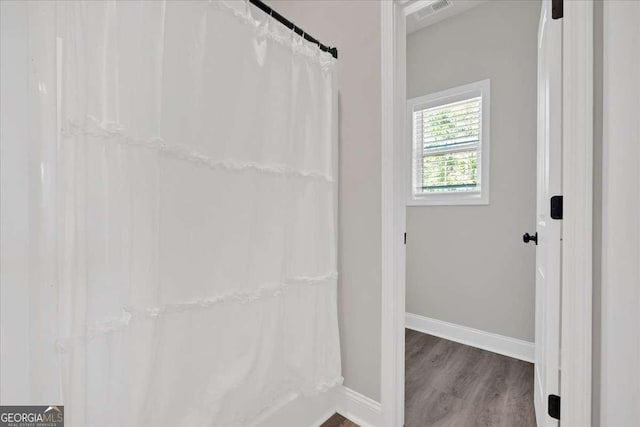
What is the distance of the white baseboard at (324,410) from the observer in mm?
1420

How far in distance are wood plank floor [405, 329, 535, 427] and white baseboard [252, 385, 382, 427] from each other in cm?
23

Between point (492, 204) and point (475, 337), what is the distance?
3.72 feet

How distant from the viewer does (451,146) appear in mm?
2775

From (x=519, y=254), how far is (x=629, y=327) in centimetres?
152

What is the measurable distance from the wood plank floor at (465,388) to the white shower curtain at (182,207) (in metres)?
0.69

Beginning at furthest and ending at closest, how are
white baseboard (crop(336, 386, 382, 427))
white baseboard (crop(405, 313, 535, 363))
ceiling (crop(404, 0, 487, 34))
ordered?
ceiling (crop(404, 0, 487, 34)), white baseboard (crop(405, 313, 535, 363)), white baseboard (crop(336, 386, 382, 427))

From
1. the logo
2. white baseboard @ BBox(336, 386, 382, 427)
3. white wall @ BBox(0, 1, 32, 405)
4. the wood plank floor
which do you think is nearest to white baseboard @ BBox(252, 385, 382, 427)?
white baseboard @ BBox(336, 386, 382, 427)

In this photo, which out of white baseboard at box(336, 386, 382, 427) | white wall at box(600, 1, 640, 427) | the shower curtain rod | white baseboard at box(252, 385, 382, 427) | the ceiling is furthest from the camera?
the ceiling

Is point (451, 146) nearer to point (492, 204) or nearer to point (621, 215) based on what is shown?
point (492, 204)

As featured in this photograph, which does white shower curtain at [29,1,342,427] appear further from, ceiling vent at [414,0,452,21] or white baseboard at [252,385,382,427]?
ceiling vent at [414,0,452,21]

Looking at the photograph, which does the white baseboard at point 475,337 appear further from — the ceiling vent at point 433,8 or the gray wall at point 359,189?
the ceiling vent at point 433,8

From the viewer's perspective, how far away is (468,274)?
263 centimetres

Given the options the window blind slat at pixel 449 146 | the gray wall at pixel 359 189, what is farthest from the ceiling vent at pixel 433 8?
the gray wall at pixel 359 189

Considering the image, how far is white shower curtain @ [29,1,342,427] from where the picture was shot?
77 centimetres
